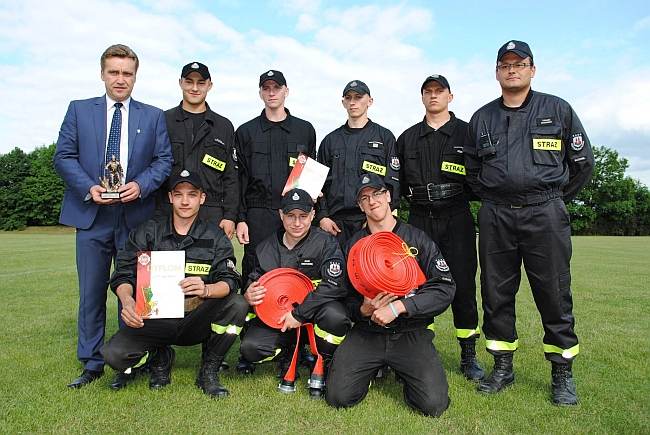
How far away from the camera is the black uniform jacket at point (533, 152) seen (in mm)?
4605

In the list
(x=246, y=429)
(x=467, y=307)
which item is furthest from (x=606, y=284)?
(x=246, y=429)

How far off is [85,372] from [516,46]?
17.0ft

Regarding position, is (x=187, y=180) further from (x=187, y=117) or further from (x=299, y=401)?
(x=299, y=401)

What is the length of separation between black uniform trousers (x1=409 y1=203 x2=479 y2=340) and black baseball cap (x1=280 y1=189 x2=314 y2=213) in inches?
52.5

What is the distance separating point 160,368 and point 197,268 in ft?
3.36

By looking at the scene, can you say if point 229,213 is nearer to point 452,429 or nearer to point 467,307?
point 467,307

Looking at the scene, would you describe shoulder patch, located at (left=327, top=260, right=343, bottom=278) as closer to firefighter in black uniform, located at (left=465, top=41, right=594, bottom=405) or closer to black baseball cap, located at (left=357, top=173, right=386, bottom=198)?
black baseball cap, located at (left=357, top=173, right=386, bottom=198)

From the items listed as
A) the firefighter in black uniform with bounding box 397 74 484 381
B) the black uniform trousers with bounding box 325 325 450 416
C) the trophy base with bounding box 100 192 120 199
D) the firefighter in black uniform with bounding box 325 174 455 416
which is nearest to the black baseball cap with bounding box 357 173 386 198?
the firefighter in black uniform with bounding box 325 174 455 416

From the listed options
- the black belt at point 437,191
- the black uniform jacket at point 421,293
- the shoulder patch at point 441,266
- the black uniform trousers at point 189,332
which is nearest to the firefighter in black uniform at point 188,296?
the black uniform trousers at point 189,332

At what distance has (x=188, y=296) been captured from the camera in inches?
187

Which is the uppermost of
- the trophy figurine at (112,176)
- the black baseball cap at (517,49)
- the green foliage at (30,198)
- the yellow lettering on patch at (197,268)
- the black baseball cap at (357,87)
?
the black baseball cap at (517,49)

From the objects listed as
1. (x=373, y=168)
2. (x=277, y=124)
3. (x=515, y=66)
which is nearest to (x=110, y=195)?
(x=277, y=124)

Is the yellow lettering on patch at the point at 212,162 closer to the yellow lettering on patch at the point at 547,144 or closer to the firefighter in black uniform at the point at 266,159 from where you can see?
the firefighter in black uniform at the point at 266,159

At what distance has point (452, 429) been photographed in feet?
12.6
